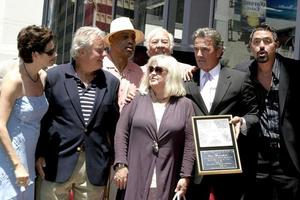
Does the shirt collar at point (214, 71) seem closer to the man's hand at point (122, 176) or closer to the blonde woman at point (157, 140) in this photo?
the blonde woman at point (157, 140)

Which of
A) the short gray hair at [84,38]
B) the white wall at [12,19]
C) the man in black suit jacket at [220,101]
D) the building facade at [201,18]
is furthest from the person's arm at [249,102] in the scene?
the white wall at [12,19]

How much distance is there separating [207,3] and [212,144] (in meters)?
4.37

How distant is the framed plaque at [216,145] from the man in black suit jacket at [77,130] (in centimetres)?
76

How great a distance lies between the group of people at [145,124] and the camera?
3.91 meters

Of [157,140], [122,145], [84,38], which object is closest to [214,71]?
[157,140]

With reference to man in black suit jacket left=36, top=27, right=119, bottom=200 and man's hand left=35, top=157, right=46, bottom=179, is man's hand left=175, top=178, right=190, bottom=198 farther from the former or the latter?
man's hand left=35, top=157, right=46, bottom=179

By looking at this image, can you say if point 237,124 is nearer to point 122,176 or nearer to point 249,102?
point 249,102

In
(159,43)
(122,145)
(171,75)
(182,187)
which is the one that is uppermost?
(159,43)

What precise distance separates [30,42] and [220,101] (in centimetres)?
145

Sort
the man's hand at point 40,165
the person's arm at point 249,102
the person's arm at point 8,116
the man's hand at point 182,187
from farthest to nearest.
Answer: the man's hand at point 40,165 < the person's arm at point 249,102 < the man's hand at point 182,187 < the person's arm at point 8,116

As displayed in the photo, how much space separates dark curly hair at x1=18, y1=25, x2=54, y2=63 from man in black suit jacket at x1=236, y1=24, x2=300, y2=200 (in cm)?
159

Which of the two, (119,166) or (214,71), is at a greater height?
(214,71)

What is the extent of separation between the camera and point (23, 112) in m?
3.90

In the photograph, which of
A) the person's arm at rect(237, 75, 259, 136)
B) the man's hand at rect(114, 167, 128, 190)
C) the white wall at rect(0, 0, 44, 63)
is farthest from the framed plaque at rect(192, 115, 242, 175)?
the white wall at rect(0, 0, 44, 63)
